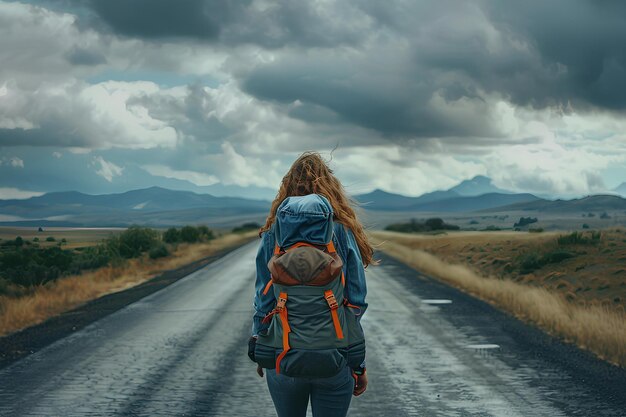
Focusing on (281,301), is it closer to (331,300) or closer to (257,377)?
(331,300)

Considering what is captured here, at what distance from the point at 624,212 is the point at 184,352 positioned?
73.6 ft

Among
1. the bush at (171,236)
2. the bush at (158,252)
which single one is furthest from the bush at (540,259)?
the bush at (171,236)

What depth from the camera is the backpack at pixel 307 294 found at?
3656 mm

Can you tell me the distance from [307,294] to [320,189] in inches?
23.1

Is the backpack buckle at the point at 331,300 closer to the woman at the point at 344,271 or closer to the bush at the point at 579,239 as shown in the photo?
the woman at the point at 344,271

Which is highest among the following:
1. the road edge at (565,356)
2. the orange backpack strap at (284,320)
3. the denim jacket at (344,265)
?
the denim jacket at (344,265)

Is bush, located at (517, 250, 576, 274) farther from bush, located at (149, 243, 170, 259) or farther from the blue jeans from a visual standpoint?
the blue jeans

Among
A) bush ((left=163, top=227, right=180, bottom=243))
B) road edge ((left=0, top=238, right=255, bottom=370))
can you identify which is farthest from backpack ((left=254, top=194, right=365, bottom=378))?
bush ((left=163, top=227, right=180, bottom=243))

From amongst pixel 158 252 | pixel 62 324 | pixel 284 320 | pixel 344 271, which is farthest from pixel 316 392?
pixel 158 252

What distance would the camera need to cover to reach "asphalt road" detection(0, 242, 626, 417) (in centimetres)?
750

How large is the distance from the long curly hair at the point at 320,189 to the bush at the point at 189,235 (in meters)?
63.0

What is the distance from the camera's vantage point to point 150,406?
7.48 metres

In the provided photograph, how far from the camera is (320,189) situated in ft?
13.0

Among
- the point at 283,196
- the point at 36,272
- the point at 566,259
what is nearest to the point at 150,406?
the point at 283,196
